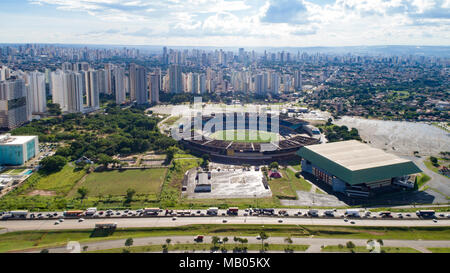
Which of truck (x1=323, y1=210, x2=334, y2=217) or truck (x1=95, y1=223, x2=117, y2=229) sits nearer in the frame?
truck (x1=95, y1=223, x2=117, y2=229)

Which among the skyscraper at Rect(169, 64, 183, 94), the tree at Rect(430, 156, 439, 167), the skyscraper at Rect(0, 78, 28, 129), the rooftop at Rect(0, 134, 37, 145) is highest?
the skyscraper at Rect(169, 64, 183, 94)

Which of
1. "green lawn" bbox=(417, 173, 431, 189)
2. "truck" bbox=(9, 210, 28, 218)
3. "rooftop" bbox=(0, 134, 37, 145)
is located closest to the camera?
"truck" bbox=(9, 210, 28, 218)

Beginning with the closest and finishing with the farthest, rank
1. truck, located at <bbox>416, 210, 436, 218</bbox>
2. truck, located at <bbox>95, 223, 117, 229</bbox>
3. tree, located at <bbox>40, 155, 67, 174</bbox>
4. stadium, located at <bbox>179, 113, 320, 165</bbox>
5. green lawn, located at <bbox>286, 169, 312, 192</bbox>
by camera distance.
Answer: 1. truck, located at <bbox>95, 223, 117, 229</bbox>
2. truck, located at <bbox>416, 210, 436, 218</bbox>
3. green lawn, located at <bbox>286, 169, 312, 192</bbox>
4. tree, located at <bbox>40, 155, 67, 174</bbox>
5. stadium, located at <bbox>179, 113, 320, 165</bbox>

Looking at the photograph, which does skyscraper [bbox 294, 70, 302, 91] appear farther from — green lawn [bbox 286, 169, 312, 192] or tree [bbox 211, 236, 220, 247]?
tree [bbox 211, 236, 220, 247]

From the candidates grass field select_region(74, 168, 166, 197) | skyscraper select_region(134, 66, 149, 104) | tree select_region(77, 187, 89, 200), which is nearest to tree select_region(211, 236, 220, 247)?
grass field select_region(74, 168, 166, 197)

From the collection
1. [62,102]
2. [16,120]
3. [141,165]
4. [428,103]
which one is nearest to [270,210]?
[141,165]

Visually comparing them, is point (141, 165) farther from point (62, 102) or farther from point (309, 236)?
point (62, 102)

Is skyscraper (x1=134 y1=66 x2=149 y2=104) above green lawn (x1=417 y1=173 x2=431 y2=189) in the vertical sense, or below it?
above

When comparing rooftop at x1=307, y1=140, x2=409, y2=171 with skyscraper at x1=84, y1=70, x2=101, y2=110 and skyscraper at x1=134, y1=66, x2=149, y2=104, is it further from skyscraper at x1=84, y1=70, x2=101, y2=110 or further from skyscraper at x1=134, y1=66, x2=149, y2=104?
skyscraper at x1=84, y1=70, x2=101, y2=110

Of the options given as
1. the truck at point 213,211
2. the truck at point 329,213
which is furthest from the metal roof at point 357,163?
the truck at point 213,211
